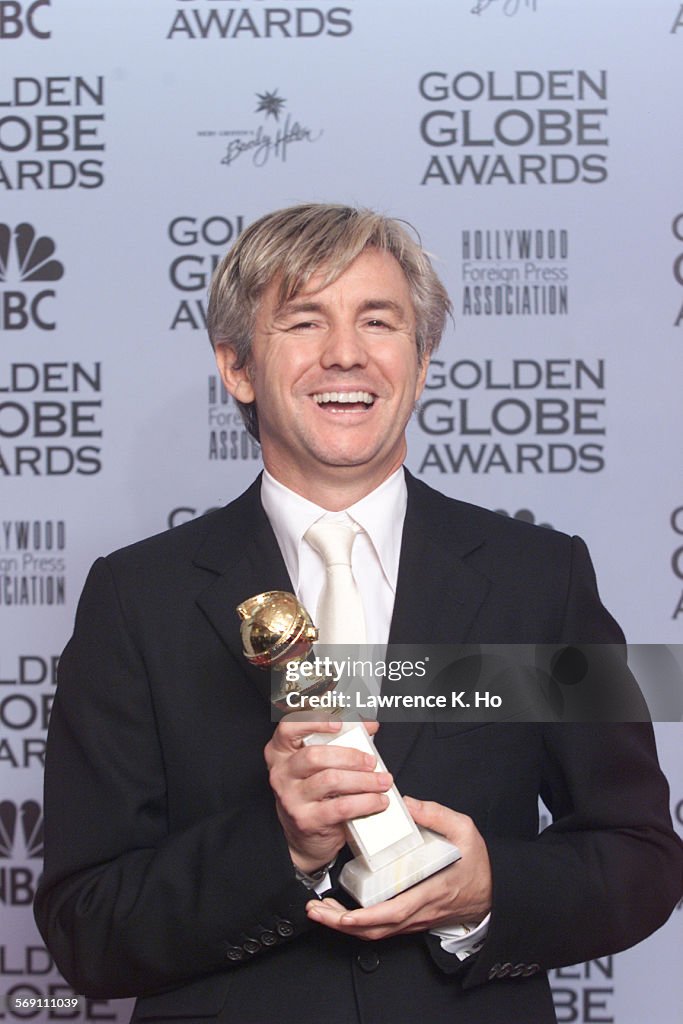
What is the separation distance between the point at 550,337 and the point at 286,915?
1165 mm

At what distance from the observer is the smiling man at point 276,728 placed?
1139 millimetres

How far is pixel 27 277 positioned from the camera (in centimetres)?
204

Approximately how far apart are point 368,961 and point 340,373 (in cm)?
60

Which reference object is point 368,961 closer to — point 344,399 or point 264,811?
point 264,811

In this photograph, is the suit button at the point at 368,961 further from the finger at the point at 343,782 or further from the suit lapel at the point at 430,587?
the finger at the point at 343,782

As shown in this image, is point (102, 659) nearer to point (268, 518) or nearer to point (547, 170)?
point (268, 518)

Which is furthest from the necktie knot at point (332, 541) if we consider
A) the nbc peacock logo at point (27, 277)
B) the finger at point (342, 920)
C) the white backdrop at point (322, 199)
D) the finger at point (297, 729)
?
the nbc peacock logo at point (27, 277)

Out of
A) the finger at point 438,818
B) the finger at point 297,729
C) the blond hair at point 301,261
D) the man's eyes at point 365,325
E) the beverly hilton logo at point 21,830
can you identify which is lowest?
the beverly hilton logo at point 21,830

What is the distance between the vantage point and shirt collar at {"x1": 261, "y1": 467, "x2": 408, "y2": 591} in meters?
1.31

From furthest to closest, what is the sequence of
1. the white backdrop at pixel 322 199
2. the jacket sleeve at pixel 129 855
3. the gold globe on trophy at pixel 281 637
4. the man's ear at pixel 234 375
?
the white backdrop at pixel 322 199
the man's ear at pixel 234 375
the jacket sleeve at pixel 129 855
the gold globe on trophy at pixel 281 637

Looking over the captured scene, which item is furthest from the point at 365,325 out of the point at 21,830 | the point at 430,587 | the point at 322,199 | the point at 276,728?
the point at 21,830

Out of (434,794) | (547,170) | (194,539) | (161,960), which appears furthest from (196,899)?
(547,170)

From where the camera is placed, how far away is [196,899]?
113 cm

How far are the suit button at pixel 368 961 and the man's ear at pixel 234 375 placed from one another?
0.62 metres
